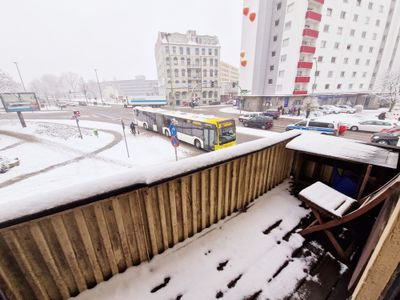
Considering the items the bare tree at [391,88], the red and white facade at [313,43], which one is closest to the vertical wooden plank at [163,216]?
the red and white facade at [313,43]

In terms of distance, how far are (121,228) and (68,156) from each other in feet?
43.1

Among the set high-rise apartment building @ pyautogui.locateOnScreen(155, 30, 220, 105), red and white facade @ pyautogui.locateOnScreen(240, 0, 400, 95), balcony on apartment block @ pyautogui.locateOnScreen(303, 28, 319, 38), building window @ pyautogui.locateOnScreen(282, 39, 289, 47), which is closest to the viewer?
balcony on apartment block @ pyautogui.locateOnScreen(303, 28, 319, 38)

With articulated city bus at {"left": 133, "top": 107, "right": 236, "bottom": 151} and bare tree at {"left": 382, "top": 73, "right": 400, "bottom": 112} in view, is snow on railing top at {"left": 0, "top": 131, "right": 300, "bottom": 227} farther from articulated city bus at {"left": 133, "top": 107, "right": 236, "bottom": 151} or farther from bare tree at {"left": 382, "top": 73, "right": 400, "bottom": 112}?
bare tree at {"left": 382, "top": 73, "right": 400, "bottom": 112}

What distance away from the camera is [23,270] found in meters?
1.47

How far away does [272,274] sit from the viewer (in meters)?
2.05

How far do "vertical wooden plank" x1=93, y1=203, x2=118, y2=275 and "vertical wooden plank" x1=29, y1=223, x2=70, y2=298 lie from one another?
0.43 m

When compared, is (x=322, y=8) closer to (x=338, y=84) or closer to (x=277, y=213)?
(x=338, y=84)

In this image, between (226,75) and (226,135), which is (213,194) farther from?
(226,75)

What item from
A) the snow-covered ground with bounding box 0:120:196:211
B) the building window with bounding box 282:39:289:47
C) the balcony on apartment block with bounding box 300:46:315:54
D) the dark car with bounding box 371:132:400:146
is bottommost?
the snow-covered ground with bounding box 0:120:196:211

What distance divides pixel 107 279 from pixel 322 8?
1582 inches

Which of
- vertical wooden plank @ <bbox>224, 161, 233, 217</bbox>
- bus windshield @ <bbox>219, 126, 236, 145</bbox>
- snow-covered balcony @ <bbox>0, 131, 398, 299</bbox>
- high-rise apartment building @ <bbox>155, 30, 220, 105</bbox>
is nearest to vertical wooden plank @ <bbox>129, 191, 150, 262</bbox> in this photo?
snow-covered balcony @ <bbox>0, 131, 398, 299</bbox>

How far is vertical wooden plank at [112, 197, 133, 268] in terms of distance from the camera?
1.82m

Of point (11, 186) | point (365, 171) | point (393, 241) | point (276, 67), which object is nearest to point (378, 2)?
point (276, 67)

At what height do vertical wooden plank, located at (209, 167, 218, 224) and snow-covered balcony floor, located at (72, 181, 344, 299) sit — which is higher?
vertical wooden plank, located at (209, 167, 218, 224)
